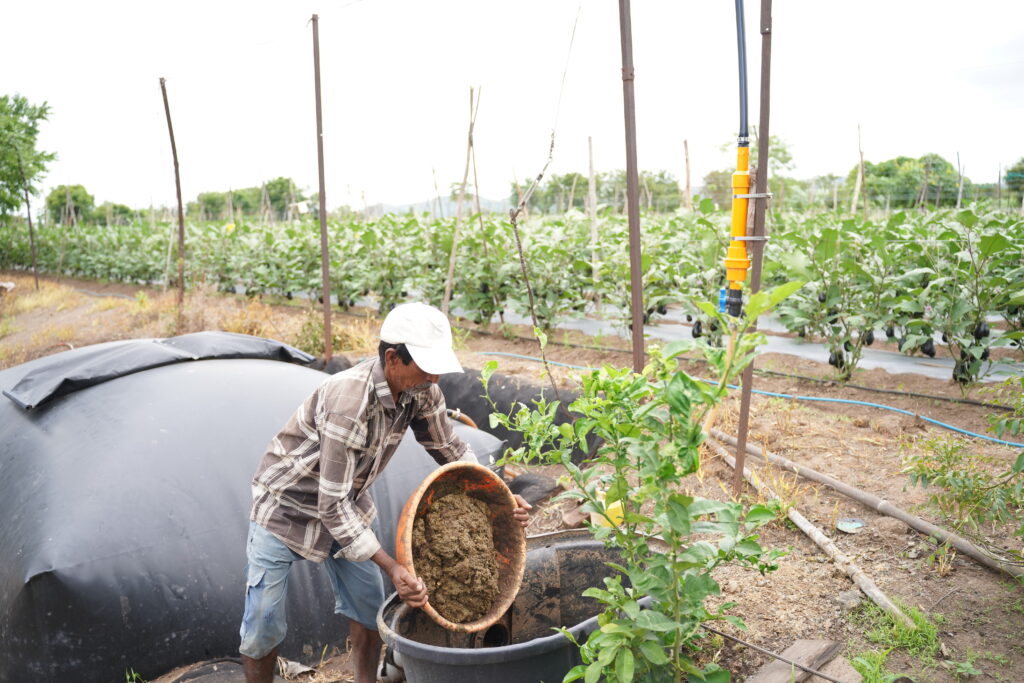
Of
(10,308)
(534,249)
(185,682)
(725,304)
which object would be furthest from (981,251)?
(10,308)

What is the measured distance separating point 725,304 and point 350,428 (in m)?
1.44

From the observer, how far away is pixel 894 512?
112 inches

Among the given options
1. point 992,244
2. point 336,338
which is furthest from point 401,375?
point 336,338

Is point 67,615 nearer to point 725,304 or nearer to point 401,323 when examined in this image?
point 401,323

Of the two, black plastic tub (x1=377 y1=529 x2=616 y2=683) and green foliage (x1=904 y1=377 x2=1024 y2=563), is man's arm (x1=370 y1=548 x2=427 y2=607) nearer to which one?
black plastic tub (x1=377 y1=529 x2=616 y2=683)

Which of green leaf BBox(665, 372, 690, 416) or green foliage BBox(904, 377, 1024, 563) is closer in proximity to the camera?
green leaf BBox(665, 372, 690, 416)

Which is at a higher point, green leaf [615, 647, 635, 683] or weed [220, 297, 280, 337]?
weed [220, 297, 280, 337]

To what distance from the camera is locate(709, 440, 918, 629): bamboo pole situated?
89.0 inches

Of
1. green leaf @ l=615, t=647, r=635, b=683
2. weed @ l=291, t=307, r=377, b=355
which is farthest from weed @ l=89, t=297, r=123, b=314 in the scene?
green leaf @ l=615, t=647, r=635, b=683

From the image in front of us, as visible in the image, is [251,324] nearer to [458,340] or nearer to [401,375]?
[458,340]

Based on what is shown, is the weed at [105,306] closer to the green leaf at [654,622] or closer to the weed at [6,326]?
the weed at [6,326]

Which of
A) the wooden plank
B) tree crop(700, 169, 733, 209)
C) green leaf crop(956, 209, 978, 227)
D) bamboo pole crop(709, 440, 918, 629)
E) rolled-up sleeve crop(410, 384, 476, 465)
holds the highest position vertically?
tree crop(700, 169, 733, 209)

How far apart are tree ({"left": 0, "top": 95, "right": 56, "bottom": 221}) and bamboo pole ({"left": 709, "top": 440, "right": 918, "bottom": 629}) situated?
1648cm

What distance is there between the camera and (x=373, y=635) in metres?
2.40
